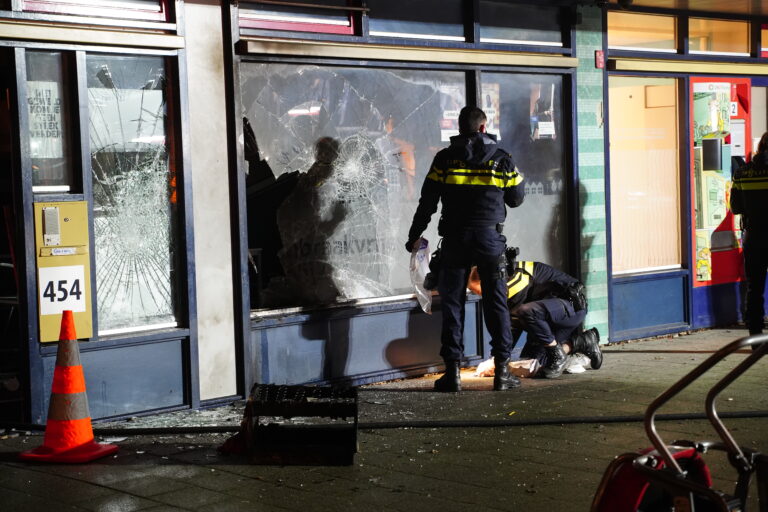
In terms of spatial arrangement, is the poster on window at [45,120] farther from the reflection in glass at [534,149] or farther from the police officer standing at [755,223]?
the police officer standing at [755,223]

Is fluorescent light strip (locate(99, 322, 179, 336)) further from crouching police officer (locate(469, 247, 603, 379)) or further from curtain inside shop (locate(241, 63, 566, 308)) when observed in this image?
crouching police officer (locate(469, 247, 603, 379))

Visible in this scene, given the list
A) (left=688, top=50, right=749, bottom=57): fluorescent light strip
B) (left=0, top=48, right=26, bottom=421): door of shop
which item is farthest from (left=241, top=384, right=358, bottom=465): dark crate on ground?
(left=688, top=50, right=749, bottom=57): fluorescent light strip

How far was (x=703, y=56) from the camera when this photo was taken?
11.4 metres

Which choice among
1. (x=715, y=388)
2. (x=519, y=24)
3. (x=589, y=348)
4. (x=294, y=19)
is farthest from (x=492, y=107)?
(x=715, y=388)

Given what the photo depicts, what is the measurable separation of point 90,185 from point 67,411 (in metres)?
1.69

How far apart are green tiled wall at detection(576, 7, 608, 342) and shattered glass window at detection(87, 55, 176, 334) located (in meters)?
4.21

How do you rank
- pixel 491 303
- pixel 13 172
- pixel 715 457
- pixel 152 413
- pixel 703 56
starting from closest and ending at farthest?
pixel 715 457 < pixel 13 172 < pixel 152 413 < pixel 491 303 < pixel 703 56

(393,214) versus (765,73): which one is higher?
(765,73)

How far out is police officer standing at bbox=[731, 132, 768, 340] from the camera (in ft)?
32.0

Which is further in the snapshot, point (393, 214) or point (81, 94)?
point (393, 214)

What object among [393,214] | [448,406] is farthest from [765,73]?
[448,406]

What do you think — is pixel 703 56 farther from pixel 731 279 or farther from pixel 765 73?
pixel 731 279

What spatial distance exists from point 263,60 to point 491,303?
8.19ft

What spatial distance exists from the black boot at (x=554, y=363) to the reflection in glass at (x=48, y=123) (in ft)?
13.1
